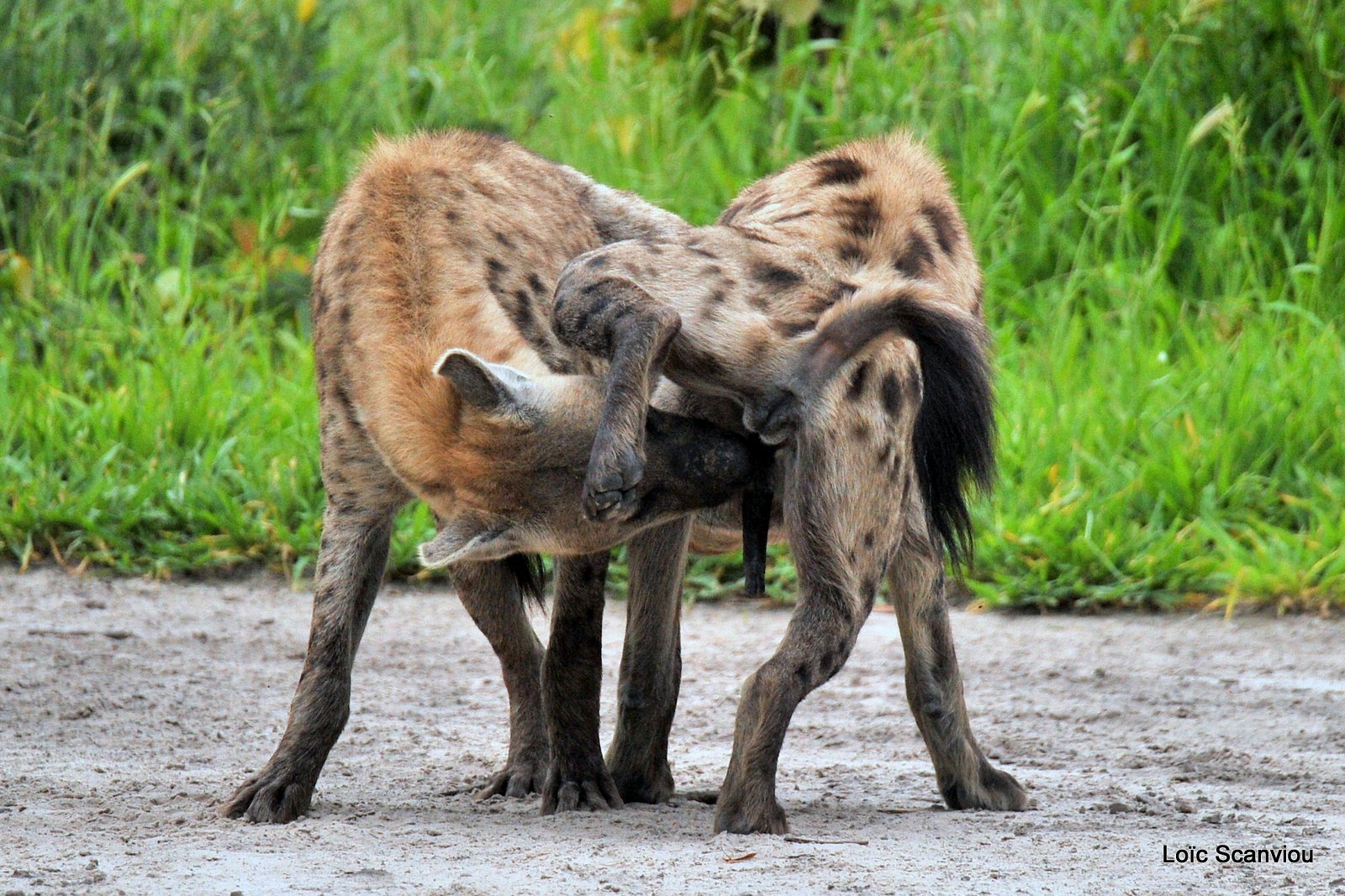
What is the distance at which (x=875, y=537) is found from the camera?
3.41 m

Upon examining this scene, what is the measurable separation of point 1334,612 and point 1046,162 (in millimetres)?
2513

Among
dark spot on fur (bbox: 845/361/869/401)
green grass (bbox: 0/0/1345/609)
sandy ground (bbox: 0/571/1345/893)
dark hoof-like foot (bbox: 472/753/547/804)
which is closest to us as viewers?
sandy ground (bbox: 0/571/1345/893)

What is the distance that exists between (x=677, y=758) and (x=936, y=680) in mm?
717

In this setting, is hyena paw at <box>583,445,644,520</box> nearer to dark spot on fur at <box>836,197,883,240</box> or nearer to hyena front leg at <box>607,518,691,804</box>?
hyena front leg at <box>607,518,691,804</box>

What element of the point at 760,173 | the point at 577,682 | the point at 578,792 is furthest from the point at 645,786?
the point at 760,173

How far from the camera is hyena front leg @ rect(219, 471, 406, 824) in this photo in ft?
11.8

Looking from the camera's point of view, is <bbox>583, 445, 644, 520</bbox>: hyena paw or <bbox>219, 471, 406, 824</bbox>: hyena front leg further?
<bbox>219, 471, 406, 824</bbox>: hyena front leg

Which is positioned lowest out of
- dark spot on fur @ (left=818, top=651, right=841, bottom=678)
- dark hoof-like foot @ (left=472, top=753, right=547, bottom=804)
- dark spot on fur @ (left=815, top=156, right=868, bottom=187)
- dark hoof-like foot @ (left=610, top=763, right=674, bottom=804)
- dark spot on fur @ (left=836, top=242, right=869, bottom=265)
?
dark hoof-like foot @ (left=472, top=753, right=547, bottom=804)

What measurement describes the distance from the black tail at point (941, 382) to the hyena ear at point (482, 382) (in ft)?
1.78

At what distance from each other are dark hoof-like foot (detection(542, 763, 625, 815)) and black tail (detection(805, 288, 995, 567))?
0.88 meters

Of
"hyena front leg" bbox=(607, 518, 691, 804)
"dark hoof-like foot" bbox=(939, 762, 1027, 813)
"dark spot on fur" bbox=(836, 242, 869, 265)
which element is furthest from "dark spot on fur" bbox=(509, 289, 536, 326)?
"dark hoof-like foot" bbox=(939, 762, 1027, 813)

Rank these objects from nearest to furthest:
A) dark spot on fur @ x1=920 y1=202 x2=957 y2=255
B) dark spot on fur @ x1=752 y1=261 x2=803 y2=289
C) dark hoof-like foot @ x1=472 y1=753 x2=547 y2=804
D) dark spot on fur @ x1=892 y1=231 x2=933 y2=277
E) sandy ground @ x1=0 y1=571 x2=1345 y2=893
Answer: sandy ground @ x1=0 y1=571 x2=1345 y2=893
dark spot on fur @ x1=752 y1=261 x2=803 y2=289
dark spot on fur @ x1=892 y1=231 x2=933 y2=277
dark hoof-like foot @ x1=472 y1=753 x2=547 y2=804
dark spot on fur @ x1=920 y1=202 x2=957 y2=255

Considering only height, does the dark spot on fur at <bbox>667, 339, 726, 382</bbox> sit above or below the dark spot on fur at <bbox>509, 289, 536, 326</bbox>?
below

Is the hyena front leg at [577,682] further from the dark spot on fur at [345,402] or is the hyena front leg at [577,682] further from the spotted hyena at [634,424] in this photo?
the dark spot on fur at [345,402]
